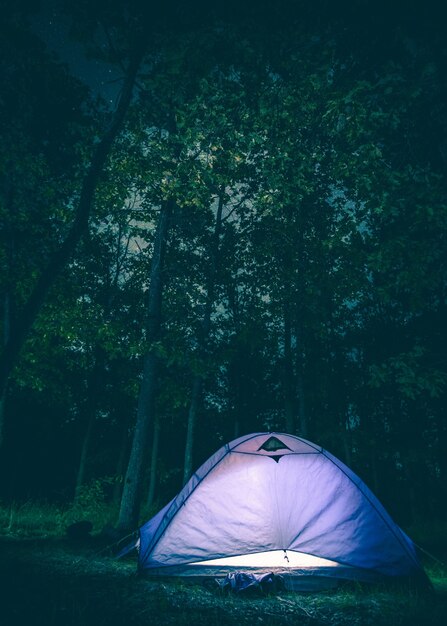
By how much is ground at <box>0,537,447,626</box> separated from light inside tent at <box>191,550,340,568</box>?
445 millimetres

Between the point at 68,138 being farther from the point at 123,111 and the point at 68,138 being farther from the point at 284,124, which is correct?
the point at 284,124

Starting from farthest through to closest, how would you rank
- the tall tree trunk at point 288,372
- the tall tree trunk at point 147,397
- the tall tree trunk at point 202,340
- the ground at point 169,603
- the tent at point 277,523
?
the tall tree trunk at point 288,372, the tall tree trunk at point 202,340, the tall tree trunk at point 147,397, the tent at point 277,523, the ground at point 169,603

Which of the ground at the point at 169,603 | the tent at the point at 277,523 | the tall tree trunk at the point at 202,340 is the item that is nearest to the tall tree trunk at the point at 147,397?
the tent at the point at 277,523

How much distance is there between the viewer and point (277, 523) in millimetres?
5762

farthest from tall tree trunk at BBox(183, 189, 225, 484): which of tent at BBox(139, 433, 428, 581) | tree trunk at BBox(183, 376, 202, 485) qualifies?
tent at BBox(139, 433, 428, 581)

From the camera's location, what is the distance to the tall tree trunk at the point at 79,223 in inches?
235

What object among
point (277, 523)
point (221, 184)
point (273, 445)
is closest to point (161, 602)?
point (277, 523)

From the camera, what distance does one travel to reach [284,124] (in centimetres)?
676

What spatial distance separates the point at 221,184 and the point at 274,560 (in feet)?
27.1

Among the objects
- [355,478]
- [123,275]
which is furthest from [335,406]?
[355,478]

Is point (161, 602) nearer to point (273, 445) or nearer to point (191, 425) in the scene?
point (273, 445)

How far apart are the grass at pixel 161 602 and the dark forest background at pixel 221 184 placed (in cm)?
281

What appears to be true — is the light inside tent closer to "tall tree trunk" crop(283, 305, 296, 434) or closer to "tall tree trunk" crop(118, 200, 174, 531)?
"tall tree trunk" crop(118, 200, 174, 531)

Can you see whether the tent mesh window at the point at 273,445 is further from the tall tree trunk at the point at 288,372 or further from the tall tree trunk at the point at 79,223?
the tall tree trunk at the point at 288,372
